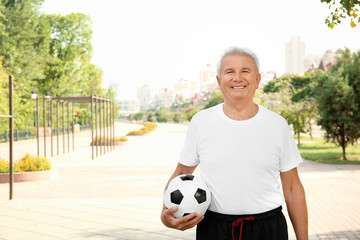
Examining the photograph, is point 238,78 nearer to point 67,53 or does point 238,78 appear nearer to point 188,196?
point 188,196

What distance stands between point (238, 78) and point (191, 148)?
17.7 inches

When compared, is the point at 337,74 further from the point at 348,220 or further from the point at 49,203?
the point at 49,203

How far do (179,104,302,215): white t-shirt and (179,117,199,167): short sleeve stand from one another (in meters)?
0.05

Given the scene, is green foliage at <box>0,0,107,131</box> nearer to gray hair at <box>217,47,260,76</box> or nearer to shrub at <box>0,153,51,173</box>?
shrub at <box>0,153,51,173</box>

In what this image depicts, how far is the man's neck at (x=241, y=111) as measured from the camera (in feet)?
8.09

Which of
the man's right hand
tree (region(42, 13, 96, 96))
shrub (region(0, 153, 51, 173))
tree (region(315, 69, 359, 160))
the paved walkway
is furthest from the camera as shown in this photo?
tree (region(42, 13, 96, 96))

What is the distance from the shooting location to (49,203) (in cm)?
860

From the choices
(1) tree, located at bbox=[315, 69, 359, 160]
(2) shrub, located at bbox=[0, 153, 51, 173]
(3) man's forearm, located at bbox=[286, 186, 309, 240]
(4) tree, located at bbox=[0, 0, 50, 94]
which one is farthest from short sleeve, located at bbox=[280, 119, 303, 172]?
(4) tree, located at bbox=[0, 0, 50, 94]

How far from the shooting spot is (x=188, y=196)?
2.41 meters

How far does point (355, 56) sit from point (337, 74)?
1.21m

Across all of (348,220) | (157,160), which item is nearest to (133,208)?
(348,220)

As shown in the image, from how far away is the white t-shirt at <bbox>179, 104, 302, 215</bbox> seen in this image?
2.37 m

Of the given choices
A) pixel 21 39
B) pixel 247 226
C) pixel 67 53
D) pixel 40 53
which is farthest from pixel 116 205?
pixel 67 53

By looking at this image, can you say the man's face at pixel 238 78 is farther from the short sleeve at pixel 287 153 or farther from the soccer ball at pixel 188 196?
the soccer ball at pixel 188 196
